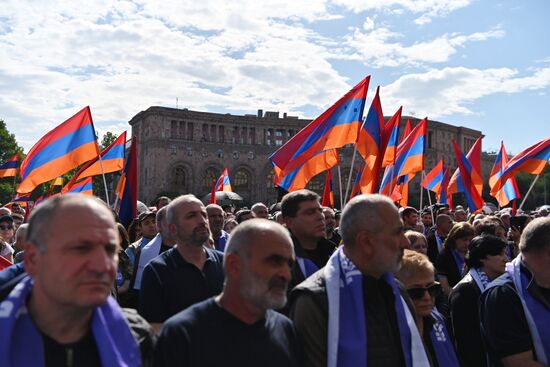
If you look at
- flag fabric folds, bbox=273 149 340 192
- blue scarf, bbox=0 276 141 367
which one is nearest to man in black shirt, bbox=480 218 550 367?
blue scarf, bbox=0 276 141 367

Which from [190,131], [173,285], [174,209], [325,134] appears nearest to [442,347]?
[173,285]

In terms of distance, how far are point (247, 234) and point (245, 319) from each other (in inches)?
16.3

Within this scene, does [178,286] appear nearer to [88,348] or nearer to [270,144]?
[88,348]

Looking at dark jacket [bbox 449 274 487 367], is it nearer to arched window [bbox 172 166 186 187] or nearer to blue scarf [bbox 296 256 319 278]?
blue scarf [bbox 296 256 319 278]

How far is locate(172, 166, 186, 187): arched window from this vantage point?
65.6 meters

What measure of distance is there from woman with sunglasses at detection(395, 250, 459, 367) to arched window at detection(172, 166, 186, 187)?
207 feet

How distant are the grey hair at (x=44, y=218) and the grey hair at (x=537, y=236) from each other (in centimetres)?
281

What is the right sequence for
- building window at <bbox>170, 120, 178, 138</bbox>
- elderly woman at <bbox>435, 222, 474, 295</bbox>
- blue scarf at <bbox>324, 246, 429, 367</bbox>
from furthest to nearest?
building window at <bbox>170, 120, 178, 138</bbox>, elderly woman at <bbox>435, 222, 474, 295</bbox>, blue scarf at <bbox>324, 246, 429, 367</bbox>

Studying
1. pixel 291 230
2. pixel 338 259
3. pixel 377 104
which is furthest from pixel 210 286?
pixel 377 104

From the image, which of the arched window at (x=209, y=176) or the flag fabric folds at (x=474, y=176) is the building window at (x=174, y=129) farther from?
the flag fabric folds at (x=474, y=176)

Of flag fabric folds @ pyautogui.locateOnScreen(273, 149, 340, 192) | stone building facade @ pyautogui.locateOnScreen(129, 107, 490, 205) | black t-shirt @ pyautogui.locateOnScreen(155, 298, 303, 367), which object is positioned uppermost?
stone building facade @ pyautogui.locateOnScreen(129, 107, 490, 205)

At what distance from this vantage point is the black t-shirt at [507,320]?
3.43 m

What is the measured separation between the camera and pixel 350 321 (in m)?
3.04

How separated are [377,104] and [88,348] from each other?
9.22 meters
